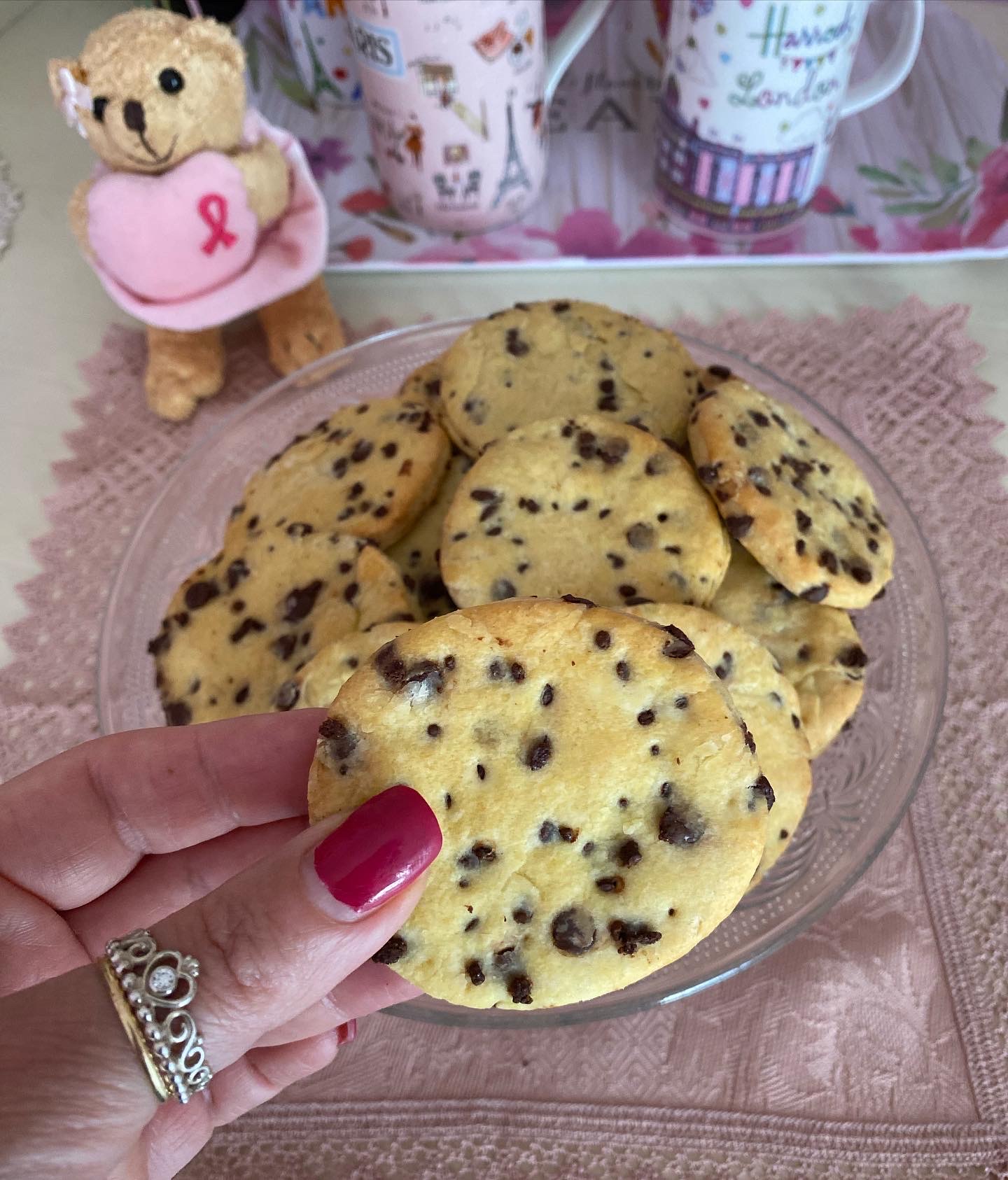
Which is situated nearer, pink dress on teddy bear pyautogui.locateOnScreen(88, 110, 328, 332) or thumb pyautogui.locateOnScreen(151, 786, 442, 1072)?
thumb pyautogui.locateOnScreen(151, 786, 442, 1072)

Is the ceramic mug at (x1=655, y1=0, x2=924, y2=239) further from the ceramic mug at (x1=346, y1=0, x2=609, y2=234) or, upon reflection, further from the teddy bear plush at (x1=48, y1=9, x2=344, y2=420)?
the teddy bear plush at (x1=48, y1=9, x2=344, y2=420)

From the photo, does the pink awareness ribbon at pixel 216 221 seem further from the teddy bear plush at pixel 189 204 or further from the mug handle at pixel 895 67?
the mug handle at pixel 895 67

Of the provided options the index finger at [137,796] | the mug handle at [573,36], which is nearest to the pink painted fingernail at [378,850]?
the index finger at [137,796]

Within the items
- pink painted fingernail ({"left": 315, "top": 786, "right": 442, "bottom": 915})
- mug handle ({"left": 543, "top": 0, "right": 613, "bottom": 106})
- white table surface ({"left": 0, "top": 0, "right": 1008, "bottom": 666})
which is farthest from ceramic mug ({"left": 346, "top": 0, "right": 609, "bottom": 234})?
pink painted fingernail ({"left": 315, "top": 786, "right": 442, "bottom": 915})

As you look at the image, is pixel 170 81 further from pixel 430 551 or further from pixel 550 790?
pixel 550 790

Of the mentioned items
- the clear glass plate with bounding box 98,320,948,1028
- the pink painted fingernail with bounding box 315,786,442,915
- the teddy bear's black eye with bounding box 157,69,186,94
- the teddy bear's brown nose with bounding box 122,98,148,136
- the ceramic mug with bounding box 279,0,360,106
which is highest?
the teddy bear's black eye with bounding box 157,69,186,94

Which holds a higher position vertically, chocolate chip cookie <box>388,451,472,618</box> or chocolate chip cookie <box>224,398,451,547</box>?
chocolate chip cookie <box>224,398,451,547</box>

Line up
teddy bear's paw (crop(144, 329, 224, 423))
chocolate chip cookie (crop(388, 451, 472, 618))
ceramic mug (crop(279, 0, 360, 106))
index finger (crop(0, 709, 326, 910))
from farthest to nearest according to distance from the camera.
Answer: ceramic mug (crop(279, 0, 360, 106))
teddy bear's paw (crop(144, 329, 224, 423))
chocolate chip cookie (crop(388, 451, 472, 618))
index finger (crop(0, 709, 326, 910))

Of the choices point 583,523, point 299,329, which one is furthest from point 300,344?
point 583,523

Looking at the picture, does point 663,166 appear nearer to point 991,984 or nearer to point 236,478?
point 236,478
